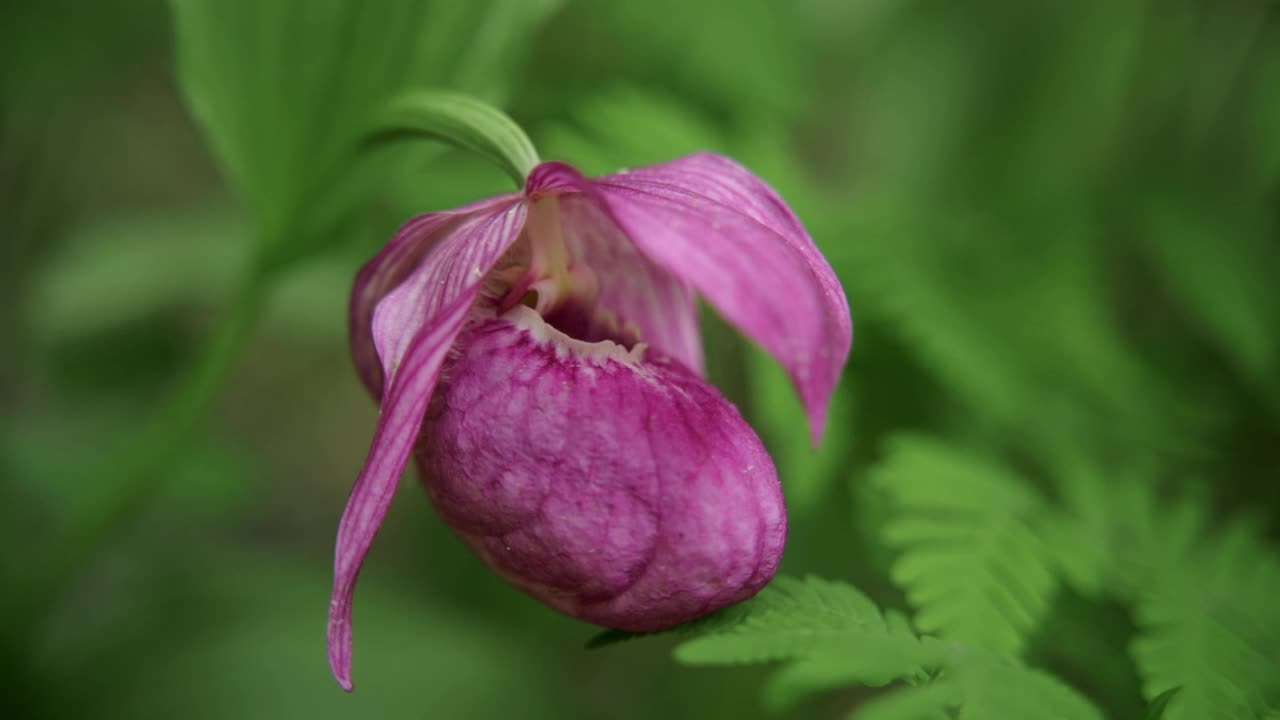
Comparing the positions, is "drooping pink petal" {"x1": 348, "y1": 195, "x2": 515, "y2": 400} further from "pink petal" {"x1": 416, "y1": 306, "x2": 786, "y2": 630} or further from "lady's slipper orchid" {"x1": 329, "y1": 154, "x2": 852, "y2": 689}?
"pink petal" {"x1": 416, "y1": 306, "x2": 786, "y2": 630}

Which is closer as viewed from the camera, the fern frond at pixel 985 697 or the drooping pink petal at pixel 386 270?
the fern frond at pixel 985 697

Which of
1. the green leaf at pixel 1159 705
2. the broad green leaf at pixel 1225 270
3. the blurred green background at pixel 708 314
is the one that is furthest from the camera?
the broad green leaf at pixel 1225 270

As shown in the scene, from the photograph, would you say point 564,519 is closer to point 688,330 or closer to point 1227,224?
point 688,330

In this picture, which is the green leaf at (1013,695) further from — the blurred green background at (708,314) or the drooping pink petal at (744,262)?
the blurred green background at (708,314)

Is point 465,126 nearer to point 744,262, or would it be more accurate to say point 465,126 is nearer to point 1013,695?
point 744,262

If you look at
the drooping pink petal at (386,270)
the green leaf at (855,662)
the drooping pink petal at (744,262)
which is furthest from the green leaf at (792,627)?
the drooping pink petal at (386,270)

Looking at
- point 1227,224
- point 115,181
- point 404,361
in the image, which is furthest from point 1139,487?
point 115,181

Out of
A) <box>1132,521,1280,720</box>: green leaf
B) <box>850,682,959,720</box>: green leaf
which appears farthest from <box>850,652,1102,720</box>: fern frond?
<box>1132,521,1280,720</box>: green leaf
